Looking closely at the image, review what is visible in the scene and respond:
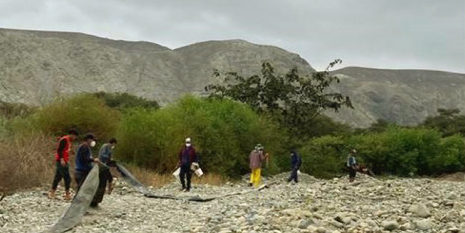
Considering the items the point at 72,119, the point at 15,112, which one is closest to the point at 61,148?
the point at 72,119

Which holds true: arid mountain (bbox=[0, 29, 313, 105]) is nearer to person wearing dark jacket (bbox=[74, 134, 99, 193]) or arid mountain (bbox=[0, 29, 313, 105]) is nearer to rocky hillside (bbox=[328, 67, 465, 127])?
rocky hillside (bbox=[328, 67, 465, 127])

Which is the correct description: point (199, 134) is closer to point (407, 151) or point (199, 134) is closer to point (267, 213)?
point (267, 213)

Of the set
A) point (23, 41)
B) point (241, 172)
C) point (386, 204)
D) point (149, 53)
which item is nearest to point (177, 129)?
point (241, 172)

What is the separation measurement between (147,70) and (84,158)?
92.7m

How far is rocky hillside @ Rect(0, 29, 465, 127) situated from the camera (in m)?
93.3

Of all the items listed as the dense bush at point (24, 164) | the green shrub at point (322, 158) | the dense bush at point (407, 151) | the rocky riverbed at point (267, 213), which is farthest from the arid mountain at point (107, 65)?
the rocky riverbed at point (267, 213)

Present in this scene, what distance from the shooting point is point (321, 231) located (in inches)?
458

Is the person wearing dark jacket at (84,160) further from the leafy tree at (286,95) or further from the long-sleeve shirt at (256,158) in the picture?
the leafy tree at (286,95)

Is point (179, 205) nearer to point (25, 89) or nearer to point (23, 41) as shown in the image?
point (25, 89)

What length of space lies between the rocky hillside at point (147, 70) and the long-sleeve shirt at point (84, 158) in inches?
2448

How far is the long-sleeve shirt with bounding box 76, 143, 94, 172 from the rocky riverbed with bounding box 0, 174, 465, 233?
1029 millimetres

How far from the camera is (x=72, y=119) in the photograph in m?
31.6

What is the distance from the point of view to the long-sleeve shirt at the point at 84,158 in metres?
15.2

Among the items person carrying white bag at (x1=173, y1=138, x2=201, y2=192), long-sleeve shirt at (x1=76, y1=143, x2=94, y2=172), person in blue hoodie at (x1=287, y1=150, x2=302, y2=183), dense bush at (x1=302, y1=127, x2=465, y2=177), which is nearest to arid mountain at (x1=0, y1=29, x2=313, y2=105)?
dense bush at (x1=302, y1=127, x2=465, y2=177)
